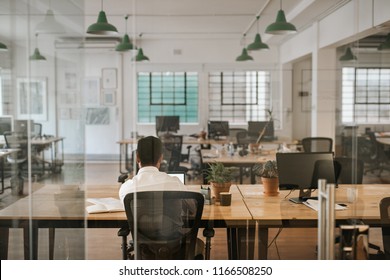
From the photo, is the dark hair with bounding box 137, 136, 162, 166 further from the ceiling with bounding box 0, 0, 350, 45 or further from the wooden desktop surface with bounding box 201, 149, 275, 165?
the wooden desktop surface with bounding box 201, 149, 275, 165

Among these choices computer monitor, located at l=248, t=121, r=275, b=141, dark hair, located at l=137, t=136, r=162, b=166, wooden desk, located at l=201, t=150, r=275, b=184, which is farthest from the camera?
computer monitor, located at l=248, t=121, r=275, b=141

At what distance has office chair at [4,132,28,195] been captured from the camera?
2955 mm

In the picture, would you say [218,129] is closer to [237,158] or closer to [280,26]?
[237,158]

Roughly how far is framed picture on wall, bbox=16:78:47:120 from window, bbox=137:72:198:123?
82 cm

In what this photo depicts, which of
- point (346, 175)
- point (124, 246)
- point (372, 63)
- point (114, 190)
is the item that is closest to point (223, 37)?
point (372, 63)

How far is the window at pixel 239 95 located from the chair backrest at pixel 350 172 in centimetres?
123

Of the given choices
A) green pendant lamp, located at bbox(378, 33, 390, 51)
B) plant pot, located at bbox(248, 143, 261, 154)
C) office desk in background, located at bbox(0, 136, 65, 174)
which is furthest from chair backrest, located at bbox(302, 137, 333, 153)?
office desk in background, located at bbox(0, 136, 65, 174)

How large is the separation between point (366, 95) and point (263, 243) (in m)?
2.72

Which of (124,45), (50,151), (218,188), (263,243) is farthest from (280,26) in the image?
(50,151)

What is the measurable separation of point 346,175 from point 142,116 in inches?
61.6

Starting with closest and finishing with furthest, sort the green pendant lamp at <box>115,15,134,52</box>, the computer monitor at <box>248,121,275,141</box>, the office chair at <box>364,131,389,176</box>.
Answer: the green pendant lamp at <box>115,15,134,52</box>, the office chair at <box>364,131,389,176</box>, the computer monitor at <box>248,121,275,141</box>

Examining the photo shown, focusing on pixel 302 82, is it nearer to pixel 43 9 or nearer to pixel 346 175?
pixel 346 175

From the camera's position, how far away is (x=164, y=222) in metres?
2.79

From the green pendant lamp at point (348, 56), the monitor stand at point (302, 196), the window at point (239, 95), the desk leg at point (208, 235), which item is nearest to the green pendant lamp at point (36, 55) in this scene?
the desk leg at point (208, 235)
